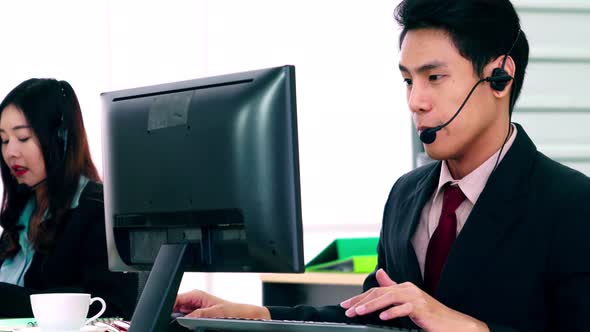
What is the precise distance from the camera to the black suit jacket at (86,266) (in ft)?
7.84

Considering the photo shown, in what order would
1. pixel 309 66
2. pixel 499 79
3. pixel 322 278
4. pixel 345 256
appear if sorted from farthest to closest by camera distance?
pixel 309 66, pixel 345 256, pixel 322 278, pixel 499 79

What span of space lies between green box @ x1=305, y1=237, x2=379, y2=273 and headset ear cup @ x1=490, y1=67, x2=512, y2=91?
1.43m

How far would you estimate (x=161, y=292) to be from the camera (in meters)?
1.37

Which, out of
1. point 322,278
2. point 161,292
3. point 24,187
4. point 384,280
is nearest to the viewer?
point 161,292

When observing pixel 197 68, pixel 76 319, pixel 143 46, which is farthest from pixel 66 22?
pixel 76 319

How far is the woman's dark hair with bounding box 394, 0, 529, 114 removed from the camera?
5.42 ft

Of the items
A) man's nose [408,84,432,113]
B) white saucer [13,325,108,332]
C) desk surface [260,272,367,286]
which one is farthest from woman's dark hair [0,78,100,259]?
man's nose [408,84,432,113]

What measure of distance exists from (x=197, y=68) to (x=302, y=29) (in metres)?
0.53

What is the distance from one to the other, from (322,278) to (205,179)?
166 centimetres

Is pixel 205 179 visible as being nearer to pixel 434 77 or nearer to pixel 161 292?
pixel 161 292

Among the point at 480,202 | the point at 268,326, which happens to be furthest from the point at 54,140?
the point at 268,326

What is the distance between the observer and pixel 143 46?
13.4 ft

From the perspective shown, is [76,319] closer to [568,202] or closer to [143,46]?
[568,202]

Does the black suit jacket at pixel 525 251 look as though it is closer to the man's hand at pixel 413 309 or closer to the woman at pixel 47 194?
the man's hand at pixel 413 309
